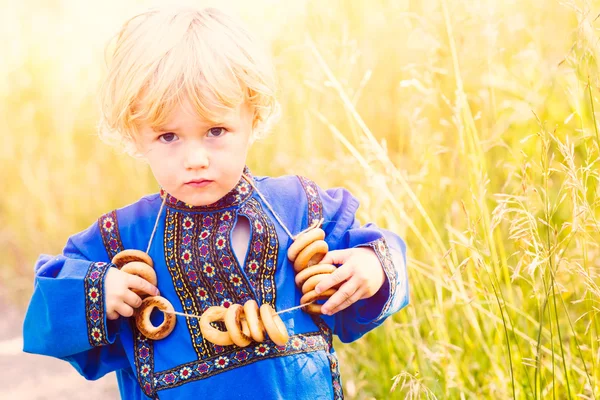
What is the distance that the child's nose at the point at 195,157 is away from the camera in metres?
1.68

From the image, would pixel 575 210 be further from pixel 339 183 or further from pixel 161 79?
pixel 339 183

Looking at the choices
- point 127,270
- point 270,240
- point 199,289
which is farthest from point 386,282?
point 127,270

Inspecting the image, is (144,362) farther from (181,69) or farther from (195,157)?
(181,69)

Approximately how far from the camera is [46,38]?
5.16 metres

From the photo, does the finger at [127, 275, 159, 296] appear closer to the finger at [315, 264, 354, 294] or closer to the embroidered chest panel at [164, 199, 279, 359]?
the embroidered chest panel at [164, 199, 279, 359]

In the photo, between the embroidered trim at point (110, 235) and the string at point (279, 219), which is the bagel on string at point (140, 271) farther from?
the string at point (279, 219)

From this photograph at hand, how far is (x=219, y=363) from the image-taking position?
1781 millimetres

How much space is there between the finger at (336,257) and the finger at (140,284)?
0.39 meters

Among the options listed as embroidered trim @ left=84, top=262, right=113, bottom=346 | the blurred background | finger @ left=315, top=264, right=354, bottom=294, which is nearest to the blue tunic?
embroidered trim @ left=84, top=262, right=113, bottom=346

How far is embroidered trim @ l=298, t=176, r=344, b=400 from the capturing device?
1880 millimetres

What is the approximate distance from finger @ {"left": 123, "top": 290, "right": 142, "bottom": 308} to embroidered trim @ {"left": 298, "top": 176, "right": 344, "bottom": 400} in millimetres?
405

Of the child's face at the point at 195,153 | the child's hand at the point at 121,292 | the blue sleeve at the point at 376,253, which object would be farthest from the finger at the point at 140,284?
the blue sleeve at the point at 376,253

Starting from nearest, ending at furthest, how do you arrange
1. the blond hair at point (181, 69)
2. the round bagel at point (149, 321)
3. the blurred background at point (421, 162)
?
the blond hair at point (181, 69) → the round bagel at point (149, 321) → the blurred background at point (421, 162)

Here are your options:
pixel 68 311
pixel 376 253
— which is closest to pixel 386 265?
pixel 376 253
